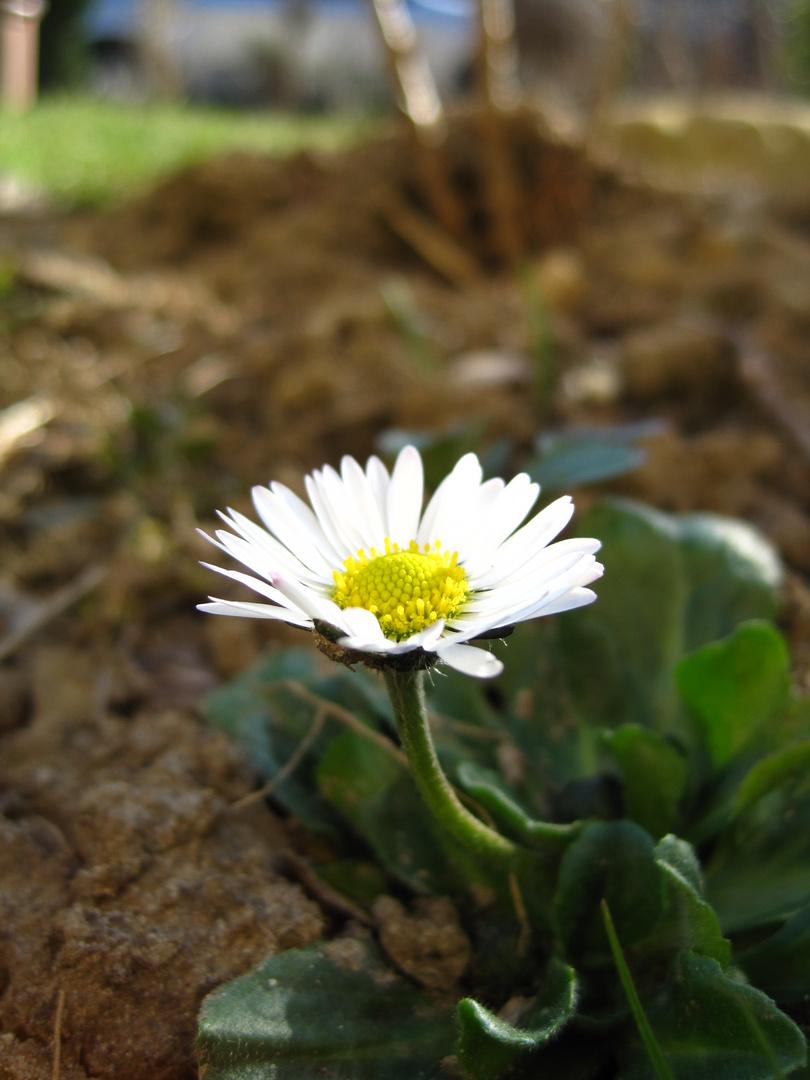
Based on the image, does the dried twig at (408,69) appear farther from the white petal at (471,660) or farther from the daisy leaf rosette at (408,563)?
the white petal at (471,660)

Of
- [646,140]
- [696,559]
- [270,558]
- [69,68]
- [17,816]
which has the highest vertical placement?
[69,68]

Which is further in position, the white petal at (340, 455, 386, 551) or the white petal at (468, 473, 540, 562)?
the white petal at (340, 455, 386, 551)

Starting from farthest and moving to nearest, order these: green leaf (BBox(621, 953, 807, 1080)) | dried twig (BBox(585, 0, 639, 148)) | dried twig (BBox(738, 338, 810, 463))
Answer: dried twig (BBox(585, 0, 639, 148)) → dried twig (BBox(738, 338, 810, 463)) → green leaf (BBox(621, 953, 807, 1080))

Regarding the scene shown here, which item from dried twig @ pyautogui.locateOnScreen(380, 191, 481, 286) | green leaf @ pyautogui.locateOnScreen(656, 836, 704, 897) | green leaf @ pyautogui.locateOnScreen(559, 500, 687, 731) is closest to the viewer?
green leaf @ pyautogui.locateOnScreen(656, 836, 704, 897)

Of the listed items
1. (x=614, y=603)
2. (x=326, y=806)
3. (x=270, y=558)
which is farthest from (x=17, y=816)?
(x=614, y=603)

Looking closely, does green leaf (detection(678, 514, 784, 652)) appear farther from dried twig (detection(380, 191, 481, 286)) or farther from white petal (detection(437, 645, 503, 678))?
dried twig (detection(380, 191, 481, 286))

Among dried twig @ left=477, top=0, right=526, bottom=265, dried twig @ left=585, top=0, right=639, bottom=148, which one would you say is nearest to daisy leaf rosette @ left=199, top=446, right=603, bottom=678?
dried twig @ left=477, top=0, right=526, bottom=265

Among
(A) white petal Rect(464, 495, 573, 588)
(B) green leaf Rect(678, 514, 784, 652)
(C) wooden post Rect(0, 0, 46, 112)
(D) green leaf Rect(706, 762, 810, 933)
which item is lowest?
(D) green leaf Rect(706, 762, 810, 933)

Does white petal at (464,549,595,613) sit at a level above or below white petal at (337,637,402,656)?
below

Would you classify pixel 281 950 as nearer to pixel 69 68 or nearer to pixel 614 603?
pixel 614 603
